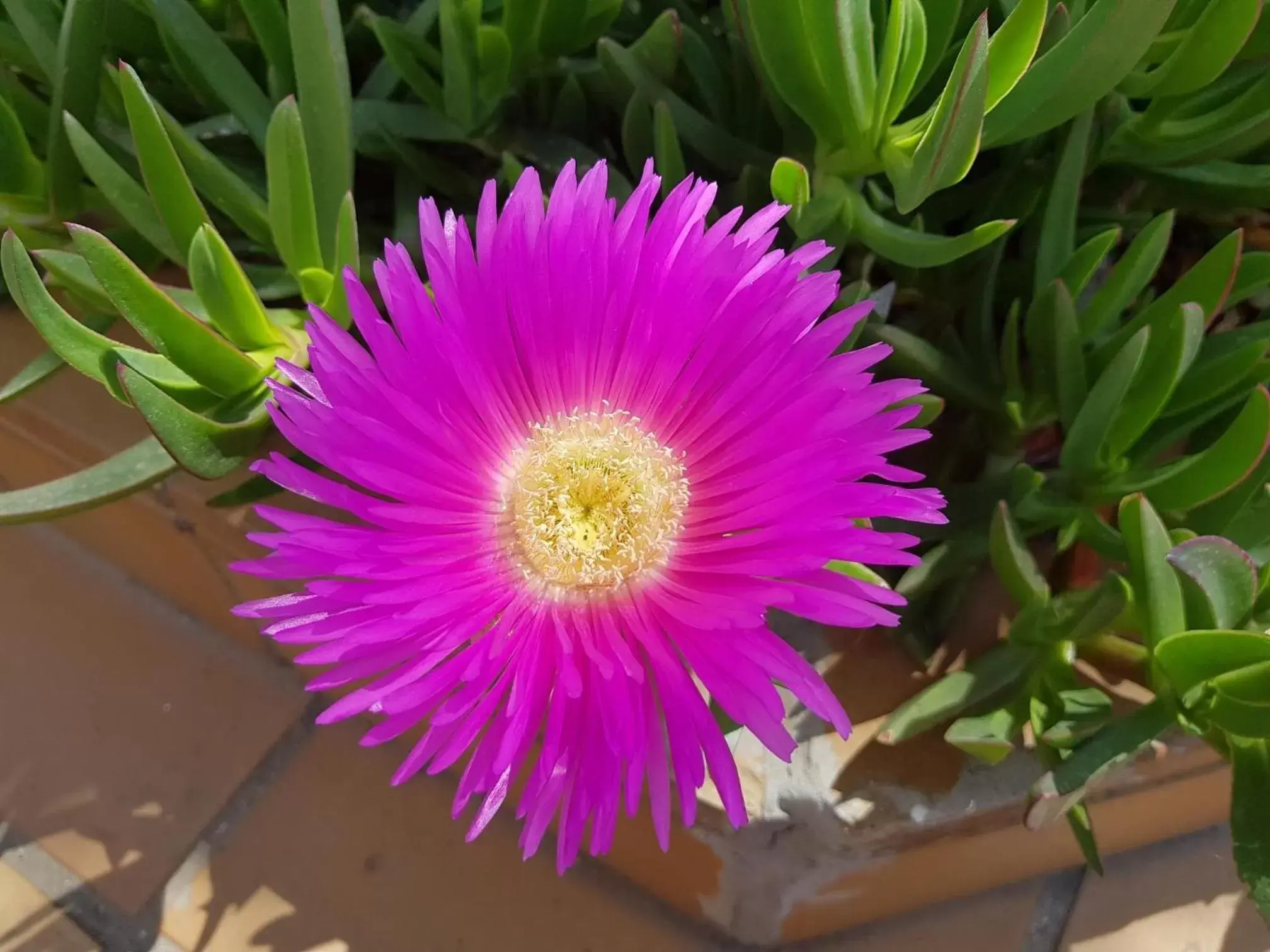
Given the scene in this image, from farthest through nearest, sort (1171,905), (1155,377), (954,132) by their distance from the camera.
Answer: (1171,905) < (1155,377) < (954,132)

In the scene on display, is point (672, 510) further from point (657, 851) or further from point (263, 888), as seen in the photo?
point (263, 888)

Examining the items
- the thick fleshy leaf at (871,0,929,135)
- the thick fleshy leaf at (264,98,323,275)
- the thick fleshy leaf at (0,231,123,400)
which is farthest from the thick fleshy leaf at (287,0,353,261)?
the thick fleshy leaf at (871,0,929,135)

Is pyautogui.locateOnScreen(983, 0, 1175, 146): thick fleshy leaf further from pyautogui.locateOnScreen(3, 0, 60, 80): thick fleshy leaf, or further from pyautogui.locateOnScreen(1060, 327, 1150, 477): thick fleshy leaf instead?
pyautogui.locateOnScreen(3, 0, 60, 80): thick fleshy leaf

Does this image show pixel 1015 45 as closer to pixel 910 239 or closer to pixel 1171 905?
pixel 910 239

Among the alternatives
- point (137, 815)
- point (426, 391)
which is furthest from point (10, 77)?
point (137, 815)


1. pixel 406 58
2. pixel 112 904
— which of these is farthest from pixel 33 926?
pixel 406 58

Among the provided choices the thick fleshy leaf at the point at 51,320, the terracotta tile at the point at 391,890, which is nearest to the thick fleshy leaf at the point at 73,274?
the thick fleshy leaf at the point at 51,320
